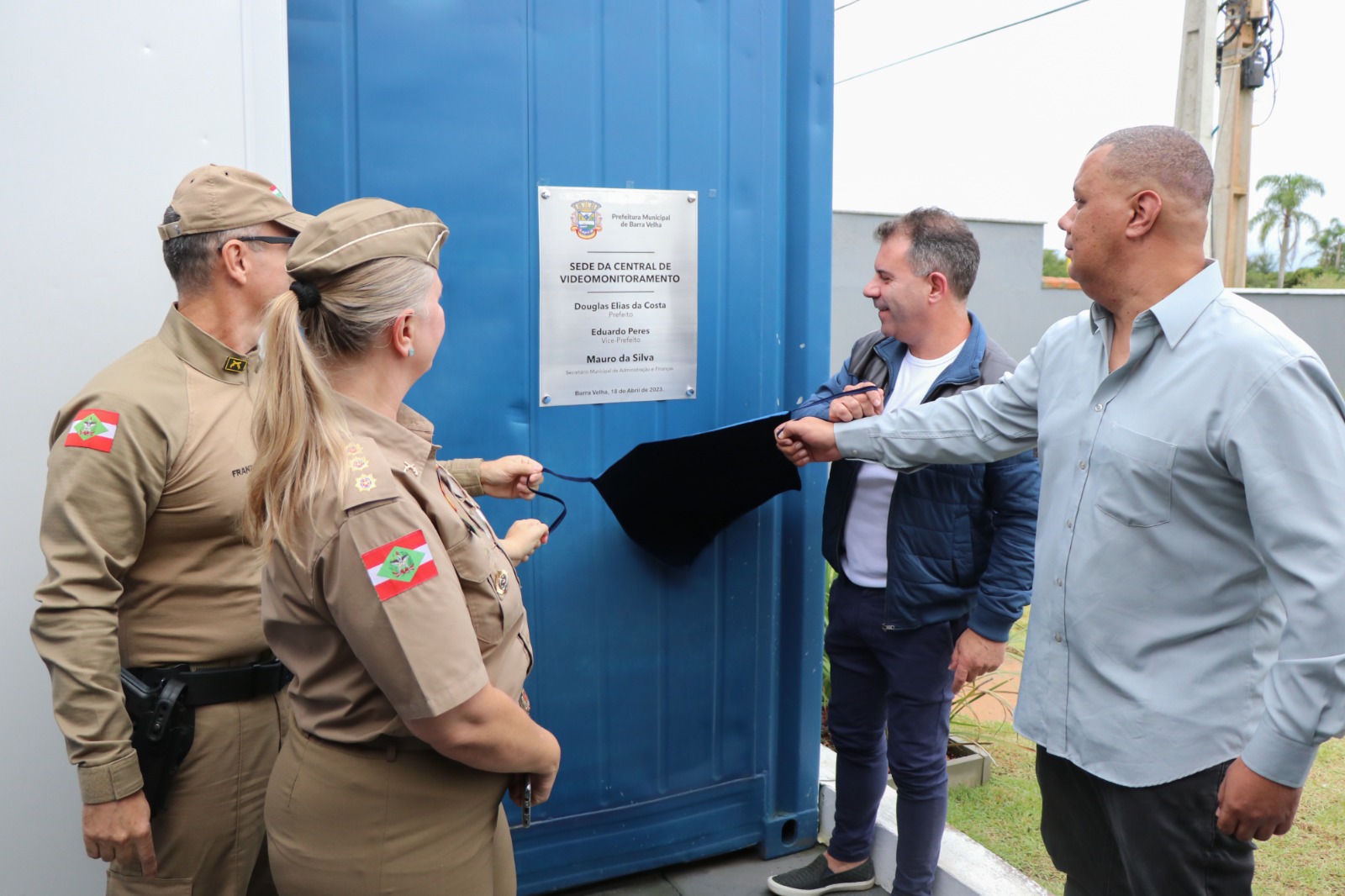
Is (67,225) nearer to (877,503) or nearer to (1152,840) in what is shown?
(877,503)

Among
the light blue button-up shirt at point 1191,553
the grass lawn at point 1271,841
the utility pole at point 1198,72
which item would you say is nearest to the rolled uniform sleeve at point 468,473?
the light blue button-up shirt at point 1191,553

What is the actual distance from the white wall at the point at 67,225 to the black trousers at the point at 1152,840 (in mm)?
2165

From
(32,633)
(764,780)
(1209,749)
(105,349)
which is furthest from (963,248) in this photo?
(32,633)

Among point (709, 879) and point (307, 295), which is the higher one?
point (307, 295)

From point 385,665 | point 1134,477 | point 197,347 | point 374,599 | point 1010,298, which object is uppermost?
point 1010,298

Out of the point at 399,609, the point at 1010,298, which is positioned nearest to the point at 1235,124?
the point at 1010,298

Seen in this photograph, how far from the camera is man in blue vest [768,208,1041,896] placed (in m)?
2.67

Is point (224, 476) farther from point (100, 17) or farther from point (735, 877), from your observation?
point (735, 877)

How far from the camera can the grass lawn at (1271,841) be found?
10.3ft

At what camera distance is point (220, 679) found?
1.89m

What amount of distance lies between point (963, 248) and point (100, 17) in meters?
2.28

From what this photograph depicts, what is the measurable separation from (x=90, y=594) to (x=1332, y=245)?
46148 millimetres

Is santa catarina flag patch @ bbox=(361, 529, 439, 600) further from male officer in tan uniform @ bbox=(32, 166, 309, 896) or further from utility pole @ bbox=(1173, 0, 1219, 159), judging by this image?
utility pole @ bbox=(1173, 0, 1219, 159)

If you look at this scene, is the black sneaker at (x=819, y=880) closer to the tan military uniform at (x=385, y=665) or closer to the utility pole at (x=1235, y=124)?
the tan military uniform at (x=385, y=665)
